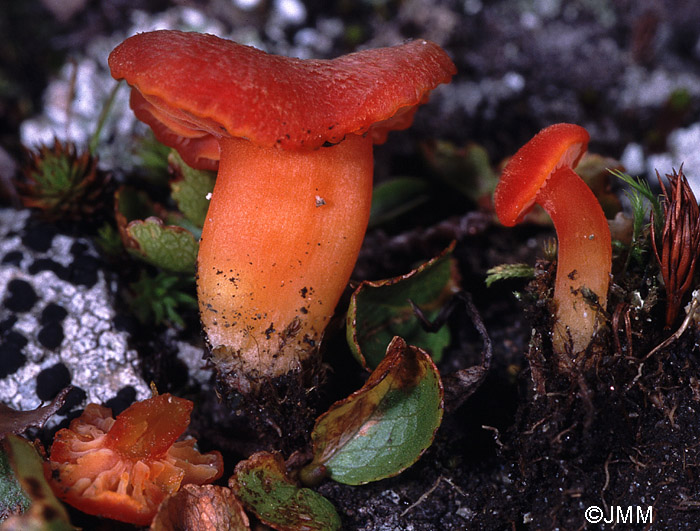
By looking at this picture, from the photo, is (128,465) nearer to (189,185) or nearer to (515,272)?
(189,185)

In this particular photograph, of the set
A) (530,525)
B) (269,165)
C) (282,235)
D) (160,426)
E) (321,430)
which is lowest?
(530,525)

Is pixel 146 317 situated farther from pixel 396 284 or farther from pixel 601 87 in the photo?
pixel 601 87

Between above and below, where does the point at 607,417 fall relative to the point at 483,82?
below

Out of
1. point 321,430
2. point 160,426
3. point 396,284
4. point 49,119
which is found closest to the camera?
point 160,426

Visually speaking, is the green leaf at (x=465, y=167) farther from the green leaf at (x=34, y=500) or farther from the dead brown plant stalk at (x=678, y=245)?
the green leaf at (x=34, y=500)

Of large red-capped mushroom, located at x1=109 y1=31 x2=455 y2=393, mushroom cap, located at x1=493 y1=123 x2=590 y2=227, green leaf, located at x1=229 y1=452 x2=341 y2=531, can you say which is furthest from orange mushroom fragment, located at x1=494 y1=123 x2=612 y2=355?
green leaf, located at x1=229 y1=452 x2=341 y2=531

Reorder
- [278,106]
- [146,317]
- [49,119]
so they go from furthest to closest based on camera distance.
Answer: [49,119] < [146,317] < [278,106]

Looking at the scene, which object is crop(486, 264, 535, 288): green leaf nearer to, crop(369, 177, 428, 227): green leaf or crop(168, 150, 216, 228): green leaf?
crop(369, 177, 428, 227): green leaf

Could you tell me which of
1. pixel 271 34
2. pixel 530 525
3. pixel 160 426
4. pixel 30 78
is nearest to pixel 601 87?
pixel 271 34
